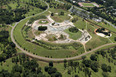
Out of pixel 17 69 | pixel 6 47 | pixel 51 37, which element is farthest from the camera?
pixel 51 37

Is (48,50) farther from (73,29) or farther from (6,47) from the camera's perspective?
(73,29)

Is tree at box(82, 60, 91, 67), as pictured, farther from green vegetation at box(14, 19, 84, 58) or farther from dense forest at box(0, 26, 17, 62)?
dense forest at box(0, 26, 17, 62)

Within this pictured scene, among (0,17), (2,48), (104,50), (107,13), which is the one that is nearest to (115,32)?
(104,50)

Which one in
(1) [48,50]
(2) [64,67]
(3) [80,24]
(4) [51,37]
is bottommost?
(2) [64,67]

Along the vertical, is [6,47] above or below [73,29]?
below

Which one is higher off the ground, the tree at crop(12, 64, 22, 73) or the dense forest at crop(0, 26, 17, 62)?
the dense forest at crop(0, 26, 17, 62)

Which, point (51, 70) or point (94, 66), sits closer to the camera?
point (51, 70)

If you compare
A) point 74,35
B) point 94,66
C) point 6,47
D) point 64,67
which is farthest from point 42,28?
point 94,66

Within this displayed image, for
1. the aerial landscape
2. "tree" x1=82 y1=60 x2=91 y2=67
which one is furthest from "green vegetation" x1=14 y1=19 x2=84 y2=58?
"tree" x1=82 y1=60 x2=91 y2=67

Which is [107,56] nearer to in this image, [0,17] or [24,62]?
[24,62]
